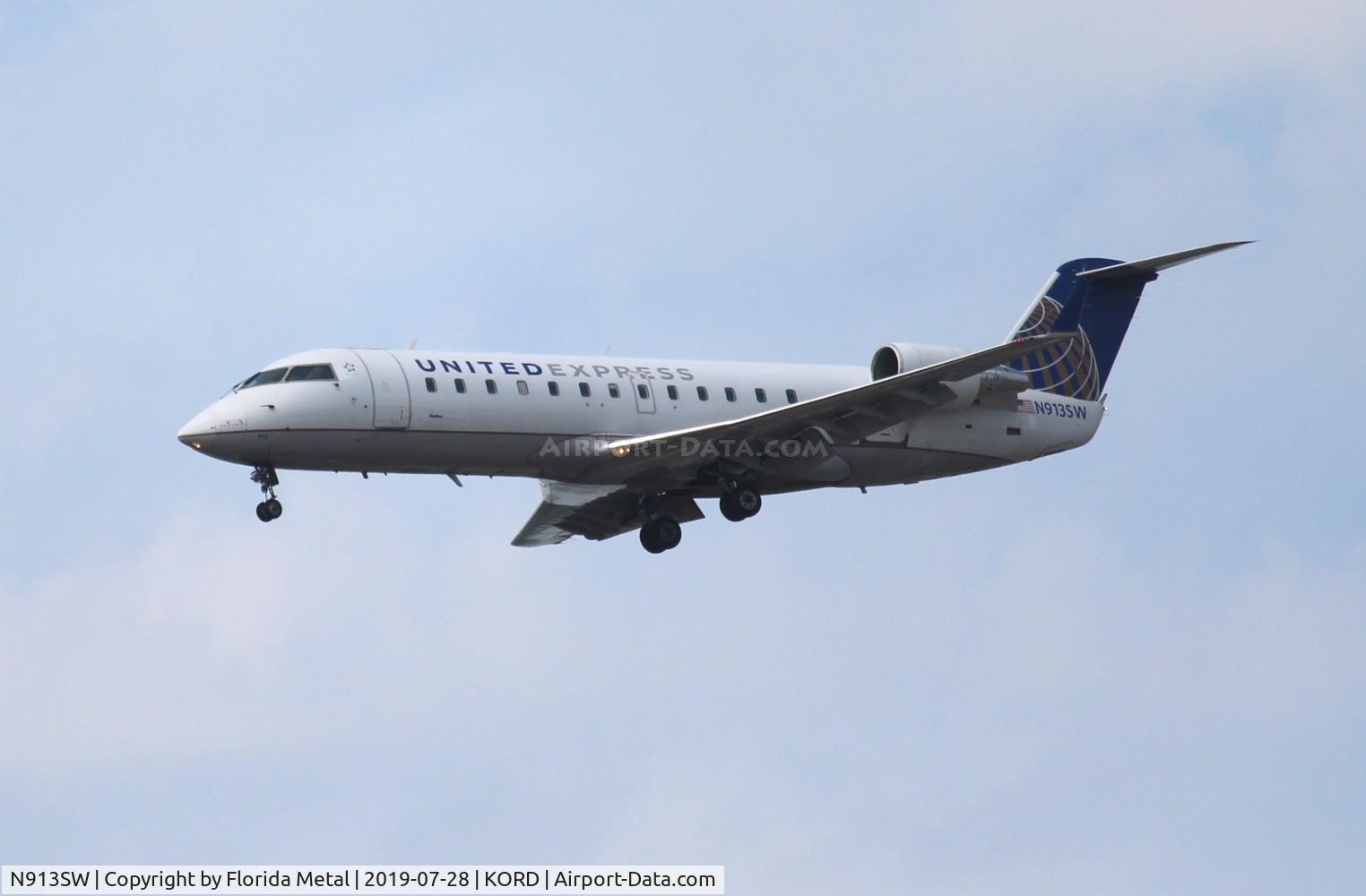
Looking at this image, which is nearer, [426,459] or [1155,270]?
[426,459]

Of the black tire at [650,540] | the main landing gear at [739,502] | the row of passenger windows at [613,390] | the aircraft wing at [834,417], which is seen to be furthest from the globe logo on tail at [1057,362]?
the black tire at [650,540]

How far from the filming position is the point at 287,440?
34.1 m

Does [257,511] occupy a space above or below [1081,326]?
below

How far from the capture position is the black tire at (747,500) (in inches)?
1473

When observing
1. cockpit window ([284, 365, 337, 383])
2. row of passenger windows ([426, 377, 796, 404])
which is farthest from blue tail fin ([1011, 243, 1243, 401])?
cockpit window ([284, 365, 337, 383])

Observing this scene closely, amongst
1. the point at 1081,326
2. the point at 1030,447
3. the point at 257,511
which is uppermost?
the point at 1081,326

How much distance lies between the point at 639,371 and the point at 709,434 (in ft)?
6.33

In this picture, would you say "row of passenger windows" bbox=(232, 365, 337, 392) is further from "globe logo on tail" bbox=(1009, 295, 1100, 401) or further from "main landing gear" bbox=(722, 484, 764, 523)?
"globe logo on tail" bbox=(1009, 295, 1100, 401)

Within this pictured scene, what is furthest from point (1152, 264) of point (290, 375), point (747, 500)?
point (290, 375)

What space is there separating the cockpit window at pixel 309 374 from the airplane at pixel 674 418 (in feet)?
0.09

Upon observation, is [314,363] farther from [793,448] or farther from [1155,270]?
[1155,270]

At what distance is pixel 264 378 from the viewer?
34656mm

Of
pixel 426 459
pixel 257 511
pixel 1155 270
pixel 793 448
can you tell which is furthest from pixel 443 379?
pixel 1155 270

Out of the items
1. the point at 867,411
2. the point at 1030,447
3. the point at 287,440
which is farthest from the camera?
the point at 1030,447
